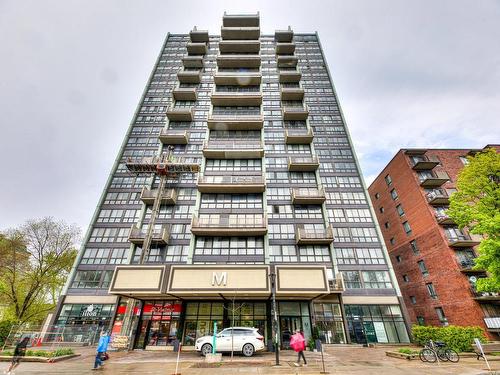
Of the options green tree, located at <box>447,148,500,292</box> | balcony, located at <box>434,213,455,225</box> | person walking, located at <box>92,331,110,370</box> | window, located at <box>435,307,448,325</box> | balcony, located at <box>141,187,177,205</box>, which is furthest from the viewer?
balcony, located at <box>141,187,177,205</box>

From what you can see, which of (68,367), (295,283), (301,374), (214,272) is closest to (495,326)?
(295,283)

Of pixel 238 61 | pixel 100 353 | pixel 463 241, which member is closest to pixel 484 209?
pixel 463 241

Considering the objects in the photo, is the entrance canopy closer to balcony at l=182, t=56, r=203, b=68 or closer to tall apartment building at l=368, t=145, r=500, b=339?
tall apartment building at l=368, t=145, r=500, b=339

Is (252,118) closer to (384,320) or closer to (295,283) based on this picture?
(295,283)

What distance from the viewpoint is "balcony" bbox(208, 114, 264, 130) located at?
35.5 m

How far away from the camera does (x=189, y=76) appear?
4303 cm

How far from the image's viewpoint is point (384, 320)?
2502 centimetres

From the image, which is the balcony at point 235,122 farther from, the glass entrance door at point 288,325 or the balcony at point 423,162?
the glass entrance door at point 288,325

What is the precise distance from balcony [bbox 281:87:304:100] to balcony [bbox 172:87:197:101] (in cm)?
1490

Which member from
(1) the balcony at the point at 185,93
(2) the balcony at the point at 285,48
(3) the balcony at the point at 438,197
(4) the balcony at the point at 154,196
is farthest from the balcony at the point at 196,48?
(3) the balcony at the point at 438,197

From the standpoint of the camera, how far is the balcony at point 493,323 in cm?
2295

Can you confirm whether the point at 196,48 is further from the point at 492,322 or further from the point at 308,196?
the point at 492,322

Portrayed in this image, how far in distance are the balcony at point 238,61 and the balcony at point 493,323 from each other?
46.9m

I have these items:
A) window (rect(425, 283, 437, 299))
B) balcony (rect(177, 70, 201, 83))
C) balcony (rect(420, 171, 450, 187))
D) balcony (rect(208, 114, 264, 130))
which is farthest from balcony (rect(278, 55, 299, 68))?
window (rect(425, 283, 437, 299))
